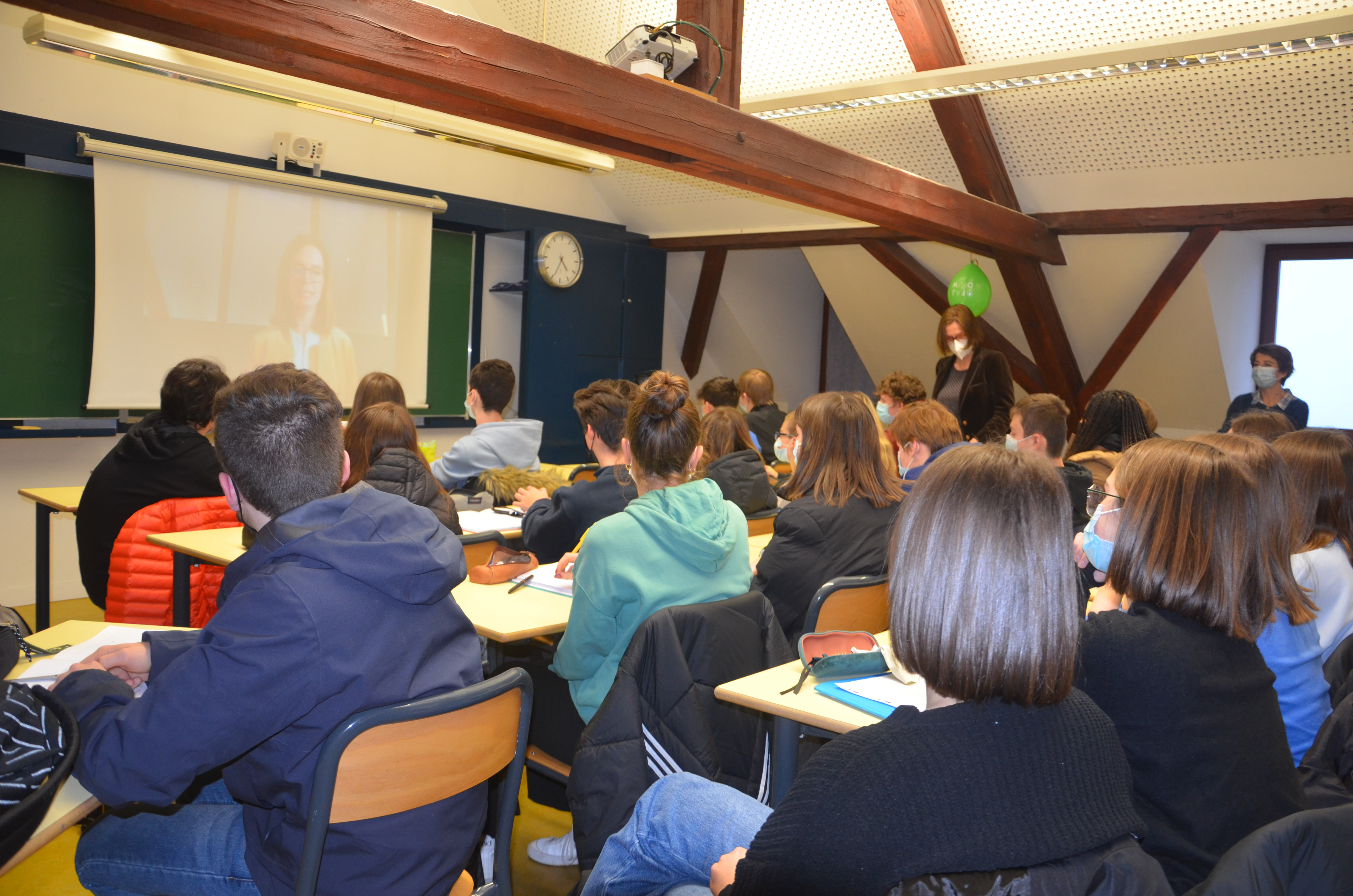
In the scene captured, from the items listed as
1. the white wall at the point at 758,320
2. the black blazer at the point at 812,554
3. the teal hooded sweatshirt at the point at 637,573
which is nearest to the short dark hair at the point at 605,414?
the black blazer at the point at 812,554

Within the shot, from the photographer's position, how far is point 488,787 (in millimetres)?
1768

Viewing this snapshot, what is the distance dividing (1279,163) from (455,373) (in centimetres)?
547

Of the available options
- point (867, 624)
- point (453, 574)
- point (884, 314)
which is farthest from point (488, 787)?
point (884, 314)

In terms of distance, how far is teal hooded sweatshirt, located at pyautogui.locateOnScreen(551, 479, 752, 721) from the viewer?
2127 millimetres

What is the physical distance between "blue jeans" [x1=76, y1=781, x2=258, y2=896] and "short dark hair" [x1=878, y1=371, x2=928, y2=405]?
4.61 meters

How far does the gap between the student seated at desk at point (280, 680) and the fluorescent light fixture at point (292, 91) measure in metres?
2.26

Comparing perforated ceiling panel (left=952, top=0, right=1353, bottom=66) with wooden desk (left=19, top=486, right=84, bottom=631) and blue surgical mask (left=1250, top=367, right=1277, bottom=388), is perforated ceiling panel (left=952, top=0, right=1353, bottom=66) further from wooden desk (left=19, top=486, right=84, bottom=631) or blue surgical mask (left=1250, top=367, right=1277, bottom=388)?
wooden desk (left=19, top=486, right=84, bottom=631)

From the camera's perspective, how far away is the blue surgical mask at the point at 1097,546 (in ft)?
6.79

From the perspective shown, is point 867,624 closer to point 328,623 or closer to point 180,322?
point 328,623

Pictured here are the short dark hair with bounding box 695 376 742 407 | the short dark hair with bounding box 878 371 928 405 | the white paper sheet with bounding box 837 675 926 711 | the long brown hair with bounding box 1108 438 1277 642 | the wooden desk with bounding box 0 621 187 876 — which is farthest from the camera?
the short dark hair with bounding box 695 376 742 407

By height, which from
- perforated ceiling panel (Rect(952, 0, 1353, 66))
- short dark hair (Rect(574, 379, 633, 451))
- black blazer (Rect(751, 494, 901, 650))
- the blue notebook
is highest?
perforated ceiling panel (Rect(952, 0, 1353, 66))

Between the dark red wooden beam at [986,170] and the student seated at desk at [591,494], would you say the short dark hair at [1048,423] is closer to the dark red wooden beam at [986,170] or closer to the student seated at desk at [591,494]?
the student seated at desk at [591,494]

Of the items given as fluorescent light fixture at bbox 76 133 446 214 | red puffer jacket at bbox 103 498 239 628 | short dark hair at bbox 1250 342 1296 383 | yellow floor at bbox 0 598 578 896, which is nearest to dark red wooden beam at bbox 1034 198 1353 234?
short dark hair at bbox 1250 342 1296 383

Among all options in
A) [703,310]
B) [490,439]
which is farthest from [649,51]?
[703,310]
